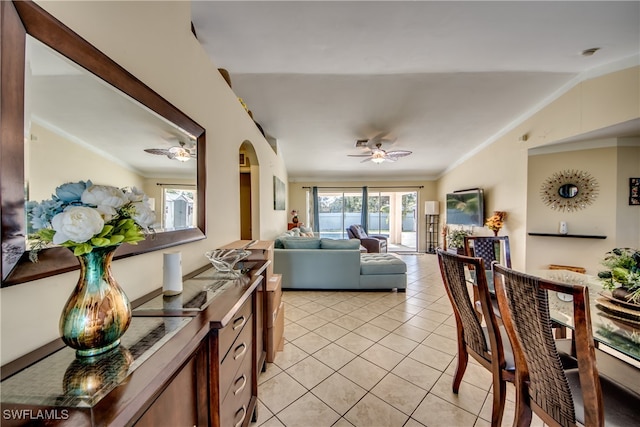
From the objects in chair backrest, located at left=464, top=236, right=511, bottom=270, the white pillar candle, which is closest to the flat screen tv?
chair backrest, located at left=464, top=236, right=511, bottom=270

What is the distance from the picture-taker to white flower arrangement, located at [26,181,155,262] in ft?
1.73

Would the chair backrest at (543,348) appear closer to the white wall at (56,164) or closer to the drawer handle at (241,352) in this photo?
the drawer handle at (241,352)

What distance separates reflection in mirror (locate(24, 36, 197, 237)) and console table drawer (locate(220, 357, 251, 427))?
83 centimetres

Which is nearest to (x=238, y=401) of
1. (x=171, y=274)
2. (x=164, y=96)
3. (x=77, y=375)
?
(x=171, y=274)

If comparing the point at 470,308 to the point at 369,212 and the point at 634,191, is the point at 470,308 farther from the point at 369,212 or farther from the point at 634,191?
the point at 369,212

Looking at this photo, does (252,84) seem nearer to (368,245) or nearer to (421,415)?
(421,415)

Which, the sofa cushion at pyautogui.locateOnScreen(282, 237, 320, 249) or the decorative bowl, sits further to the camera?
the sofa cushion at pyautogui.locateOnScreen(282, 237, 320, 249)

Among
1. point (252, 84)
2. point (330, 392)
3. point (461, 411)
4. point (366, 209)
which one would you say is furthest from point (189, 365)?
point (366, 209)

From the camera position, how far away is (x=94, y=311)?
1.97 ft

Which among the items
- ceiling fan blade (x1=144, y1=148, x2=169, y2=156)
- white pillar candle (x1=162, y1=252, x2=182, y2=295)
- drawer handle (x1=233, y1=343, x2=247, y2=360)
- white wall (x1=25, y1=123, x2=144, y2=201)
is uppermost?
ceiling fan blade (x1=144, y1=148, x2=169, y2=156)

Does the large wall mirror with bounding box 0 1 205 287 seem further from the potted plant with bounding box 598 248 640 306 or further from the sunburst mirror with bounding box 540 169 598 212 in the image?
the sunburst mirror with bounding box 540 169 598 212

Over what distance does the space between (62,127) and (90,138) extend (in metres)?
0.10

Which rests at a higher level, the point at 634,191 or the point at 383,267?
the point at 634,191

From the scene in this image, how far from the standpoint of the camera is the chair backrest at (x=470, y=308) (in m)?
1.25
